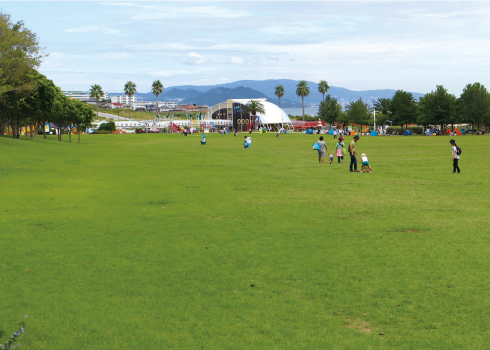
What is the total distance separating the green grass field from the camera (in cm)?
623

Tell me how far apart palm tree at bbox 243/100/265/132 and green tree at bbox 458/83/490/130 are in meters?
76.3

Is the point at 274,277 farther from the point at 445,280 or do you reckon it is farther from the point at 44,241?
the point at 44,241

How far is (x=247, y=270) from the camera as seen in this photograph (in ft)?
28.9

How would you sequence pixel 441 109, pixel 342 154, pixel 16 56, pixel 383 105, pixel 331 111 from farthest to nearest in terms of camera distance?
pixel 383 105
pixel 331 111
pixel 441 109
pixel 16 56
pixel 342 154

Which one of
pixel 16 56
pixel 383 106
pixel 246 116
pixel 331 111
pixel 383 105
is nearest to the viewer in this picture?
pixel 16 56

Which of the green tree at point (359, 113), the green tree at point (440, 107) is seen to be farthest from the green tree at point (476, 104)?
the green tree at point (359, 113)

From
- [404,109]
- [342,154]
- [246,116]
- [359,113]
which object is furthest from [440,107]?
[246,116]

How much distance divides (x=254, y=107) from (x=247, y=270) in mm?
155430

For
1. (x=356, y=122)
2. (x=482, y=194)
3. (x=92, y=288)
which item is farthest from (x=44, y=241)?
(x=356, y=122)

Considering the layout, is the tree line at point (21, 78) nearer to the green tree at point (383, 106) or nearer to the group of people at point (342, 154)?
the group of people at point (342, 154)

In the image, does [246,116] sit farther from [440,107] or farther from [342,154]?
[342,154]

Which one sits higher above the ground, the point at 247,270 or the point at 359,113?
the point at 359,113

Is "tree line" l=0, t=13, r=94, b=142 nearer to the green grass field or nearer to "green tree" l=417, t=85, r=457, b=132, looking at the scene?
the green grass field

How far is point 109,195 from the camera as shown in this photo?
1822 centimetres
